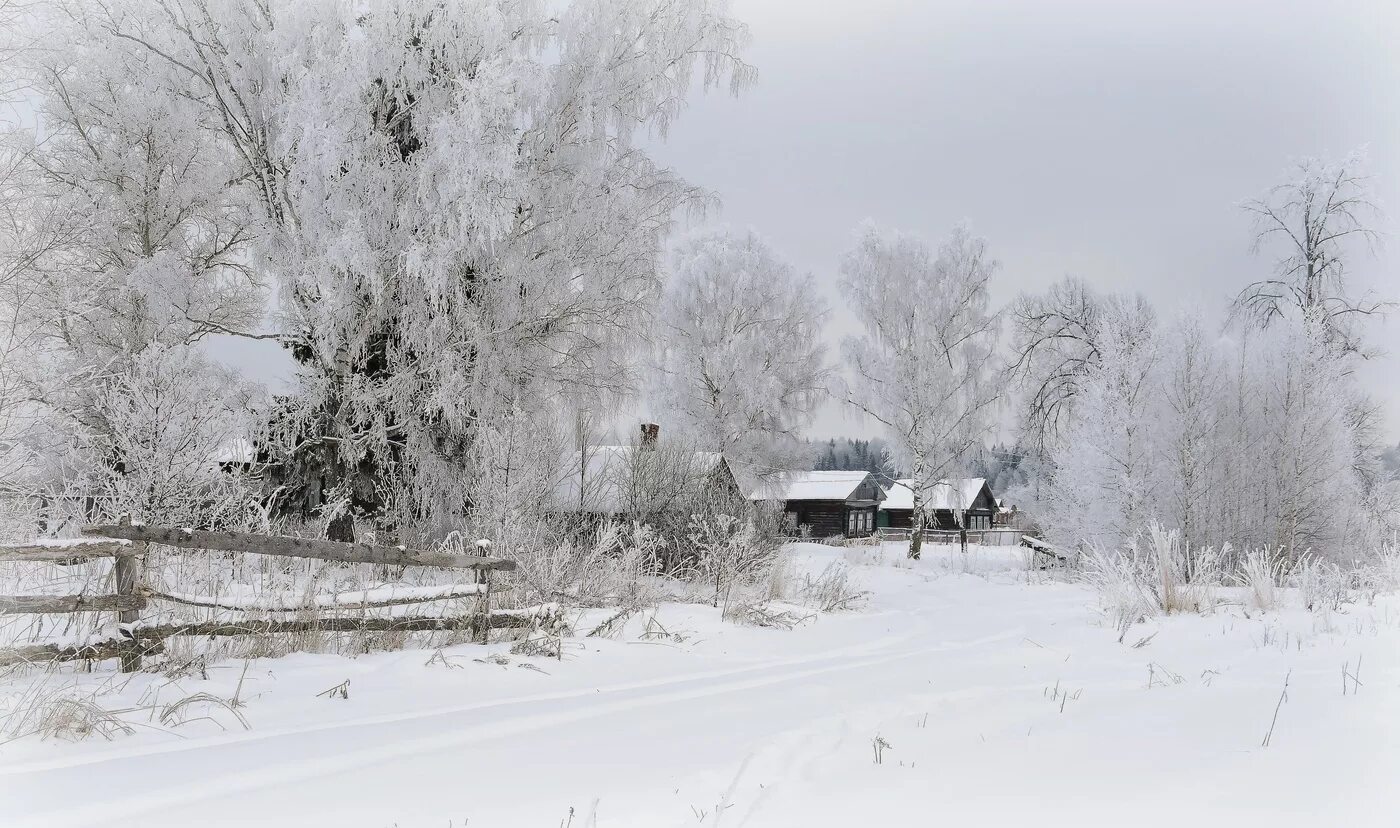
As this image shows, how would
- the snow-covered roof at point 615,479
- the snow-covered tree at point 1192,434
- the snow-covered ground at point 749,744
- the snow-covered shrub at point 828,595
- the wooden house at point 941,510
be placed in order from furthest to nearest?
the wooden house at point 941,510 → the snow-covered tree at point 1192,434 → the snow-covered roof at point 615,479 → the snow-covered shrub at point 828,595 → the snow-covered ground at point 749,744

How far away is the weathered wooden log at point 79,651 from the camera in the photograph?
418 centimetres

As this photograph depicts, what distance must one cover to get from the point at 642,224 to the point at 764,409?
14.3 m

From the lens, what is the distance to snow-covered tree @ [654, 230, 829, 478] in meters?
Answer: 27.5

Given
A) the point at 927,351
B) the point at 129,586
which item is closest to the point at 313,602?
the point at 129,586

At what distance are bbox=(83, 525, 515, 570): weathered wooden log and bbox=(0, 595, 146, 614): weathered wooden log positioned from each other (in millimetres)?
344

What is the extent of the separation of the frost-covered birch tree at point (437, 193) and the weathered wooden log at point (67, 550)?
6.71m

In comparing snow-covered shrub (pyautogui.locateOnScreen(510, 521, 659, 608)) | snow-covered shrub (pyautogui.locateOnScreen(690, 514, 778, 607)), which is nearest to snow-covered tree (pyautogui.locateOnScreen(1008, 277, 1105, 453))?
snow-covered shrub (pyautogui.locateOnScreen(690, 514, 778, 607))

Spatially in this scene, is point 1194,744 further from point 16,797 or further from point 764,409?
point 764,409

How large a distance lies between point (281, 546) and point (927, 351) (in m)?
Answer: 22.1

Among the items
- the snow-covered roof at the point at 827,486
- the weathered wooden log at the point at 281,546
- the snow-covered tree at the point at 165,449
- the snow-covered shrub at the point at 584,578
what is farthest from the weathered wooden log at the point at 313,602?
the snow-covered roof at the point at 827,486

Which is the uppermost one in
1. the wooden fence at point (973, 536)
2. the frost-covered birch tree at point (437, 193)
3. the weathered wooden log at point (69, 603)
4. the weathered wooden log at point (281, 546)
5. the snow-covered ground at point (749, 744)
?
the frost-covered birch tree at point (437, 193)

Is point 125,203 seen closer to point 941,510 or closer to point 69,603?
point 69,603

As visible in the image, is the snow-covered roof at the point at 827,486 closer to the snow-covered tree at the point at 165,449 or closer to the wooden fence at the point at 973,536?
the wooden fence at the point at 973,536

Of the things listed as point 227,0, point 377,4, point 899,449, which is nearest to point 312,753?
point 377,4
